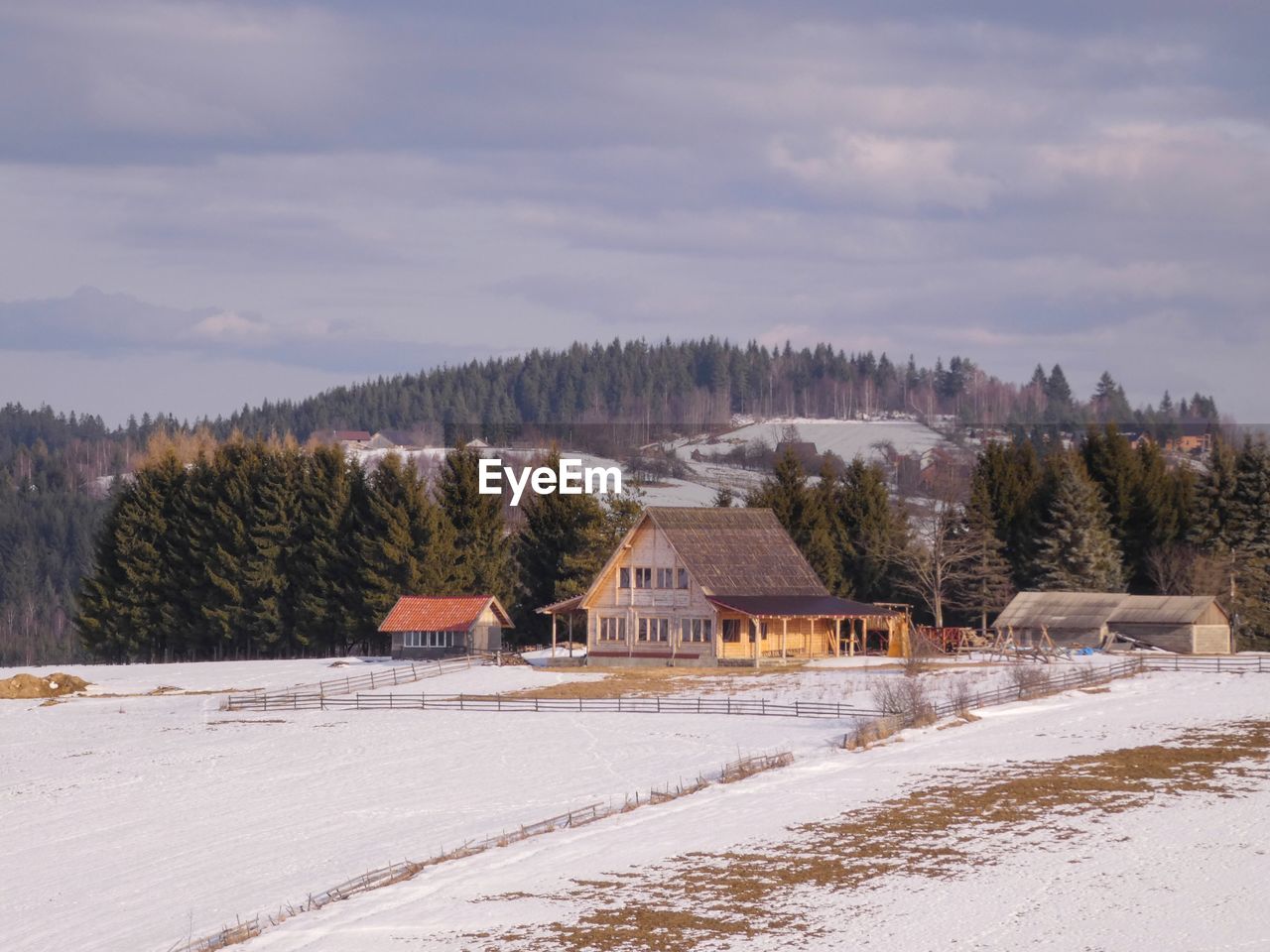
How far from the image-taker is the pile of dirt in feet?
228

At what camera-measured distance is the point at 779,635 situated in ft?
239

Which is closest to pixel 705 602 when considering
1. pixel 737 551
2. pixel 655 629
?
pixel 655 629

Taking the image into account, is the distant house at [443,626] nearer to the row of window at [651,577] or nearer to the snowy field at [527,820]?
the row of window at [651,577]

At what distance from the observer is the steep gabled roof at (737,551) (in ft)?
237

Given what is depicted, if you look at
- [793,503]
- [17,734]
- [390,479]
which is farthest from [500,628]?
[17,734]

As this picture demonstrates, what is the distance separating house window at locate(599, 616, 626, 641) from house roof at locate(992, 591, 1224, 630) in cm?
1695

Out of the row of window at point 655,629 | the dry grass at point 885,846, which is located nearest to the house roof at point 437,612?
the row of window at point 655,629

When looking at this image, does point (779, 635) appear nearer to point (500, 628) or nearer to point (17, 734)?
point (500, 628)

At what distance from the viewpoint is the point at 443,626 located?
76.7 metres

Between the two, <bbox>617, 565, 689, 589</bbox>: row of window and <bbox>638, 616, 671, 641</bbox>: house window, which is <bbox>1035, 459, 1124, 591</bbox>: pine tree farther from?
<bbox>638, 616, 671, 641</bbox>: house window

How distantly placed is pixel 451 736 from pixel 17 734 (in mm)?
15827

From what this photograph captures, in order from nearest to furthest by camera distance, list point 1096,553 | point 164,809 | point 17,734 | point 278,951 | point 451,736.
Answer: point 278,951, point 164,809, point 451,736, point 17,734, point 1096,553

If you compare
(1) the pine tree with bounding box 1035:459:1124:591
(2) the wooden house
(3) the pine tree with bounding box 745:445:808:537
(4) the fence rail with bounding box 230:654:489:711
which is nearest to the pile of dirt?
(4) the fence rail with bounding box 230:654:489:711

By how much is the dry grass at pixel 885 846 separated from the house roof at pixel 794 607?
25.8m
